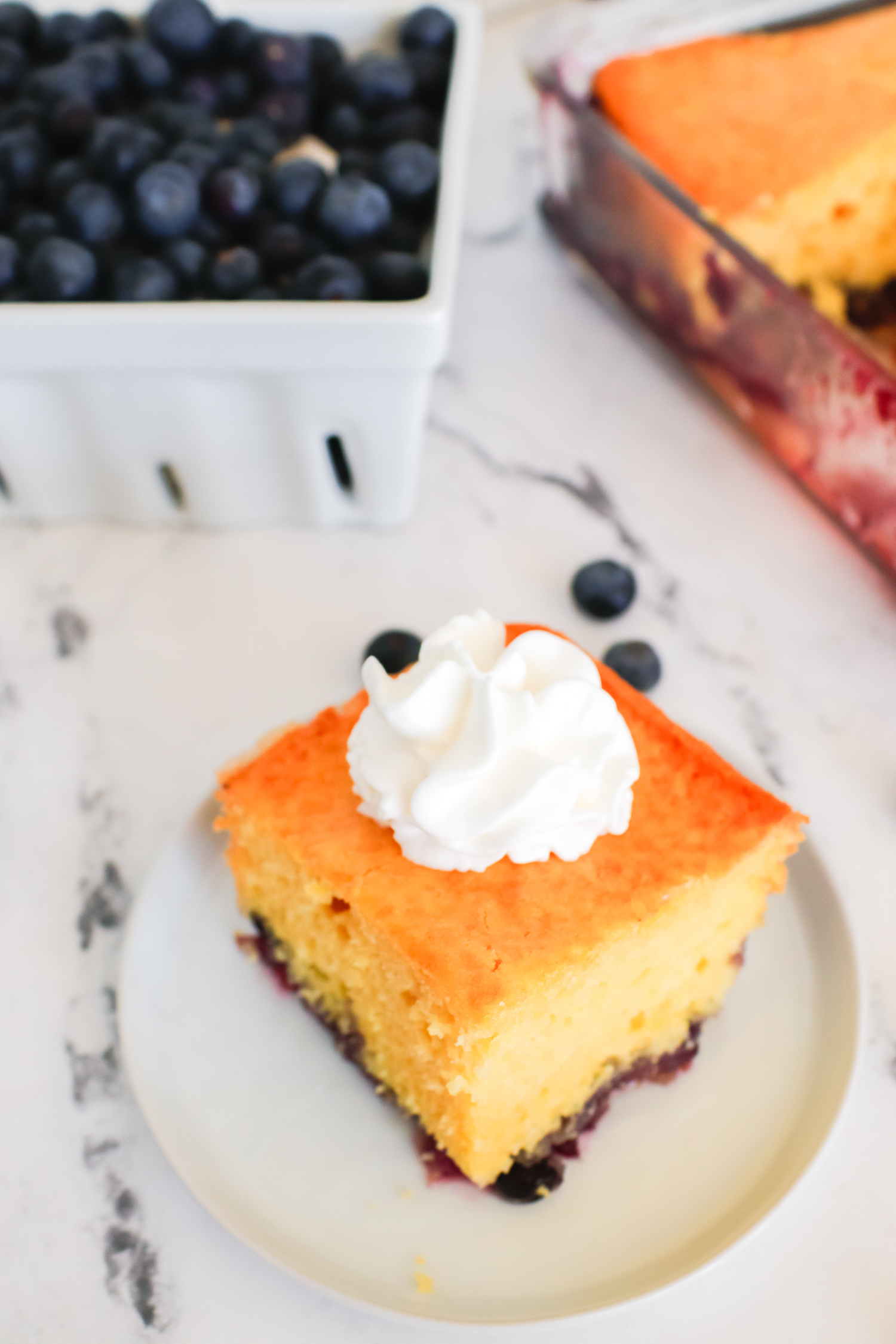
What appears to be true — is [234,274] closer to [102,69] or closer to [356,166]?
[356,166]

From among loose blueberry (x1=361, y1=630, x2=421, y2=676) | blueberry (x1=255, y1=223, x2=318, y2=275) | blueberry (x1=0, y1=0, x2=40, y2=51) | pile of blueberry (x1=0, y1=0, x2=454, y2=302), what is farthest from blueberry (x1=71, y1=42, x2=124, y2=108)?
loose blueberry (x1=361, y1=630, x2=421, y2=676)

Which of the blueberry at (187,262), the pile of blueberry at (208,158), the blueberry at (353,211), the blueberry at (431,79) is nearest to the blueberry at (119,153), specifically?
the pile of blueberry at (208,158)

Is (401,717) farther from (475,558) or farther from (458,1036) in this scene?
(475,558)

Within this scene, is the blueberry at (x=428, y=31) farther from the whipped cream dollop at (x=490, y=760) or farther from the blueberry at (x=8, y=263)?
the whipped cream dollop at (x=490, y=760)

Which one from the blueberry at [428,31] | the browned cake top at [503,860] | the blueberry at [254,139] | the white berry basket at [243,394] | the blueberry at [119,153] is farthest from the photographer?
the blueberry at [428,31]

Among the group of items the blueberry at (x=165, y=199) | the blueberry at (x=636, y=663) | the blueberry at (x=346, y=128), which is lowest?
the blueberry at (x=636, y=663)

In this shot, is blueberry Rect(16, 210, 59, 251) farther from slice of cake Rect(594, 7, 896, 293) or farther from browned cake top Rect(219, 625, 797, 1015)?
slice of cake Rect(594, 7, 896, 293)

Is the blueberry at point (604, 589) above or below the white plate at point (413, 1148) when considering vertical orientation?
above
